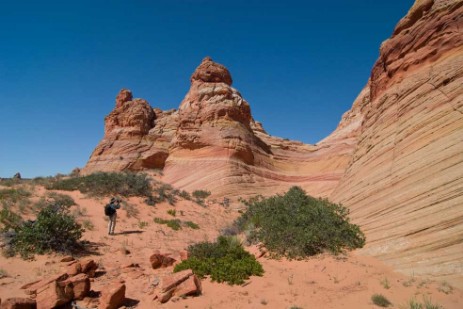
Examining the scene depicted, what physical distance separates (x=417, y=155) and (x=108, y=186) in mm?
15892

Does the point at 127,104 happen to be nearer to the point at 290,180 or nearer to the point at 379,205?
the point at 290,180

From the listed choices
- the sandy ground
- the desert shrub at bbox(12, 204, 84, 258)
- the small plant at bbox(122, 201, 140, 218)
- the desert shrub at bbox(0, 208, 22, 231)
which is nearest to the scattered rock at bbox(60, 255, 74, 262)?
the sandy ground

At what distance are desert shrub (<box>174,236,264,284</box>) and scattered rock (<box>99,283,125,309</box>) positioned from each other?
190cm

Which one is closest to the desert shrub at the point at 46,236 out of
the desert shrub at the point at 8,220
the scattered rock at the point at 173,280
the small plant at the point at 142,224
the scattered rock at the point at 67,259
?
the scattered rock at the point at 67,259

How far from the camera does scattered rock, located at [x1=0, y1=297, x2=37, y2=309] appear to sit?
487 centimetres

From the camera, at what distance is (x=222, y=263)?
293 inches

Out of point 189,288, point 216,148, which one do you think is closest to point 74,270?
point 189,288

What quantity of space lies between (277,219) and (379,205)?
3.22 meters

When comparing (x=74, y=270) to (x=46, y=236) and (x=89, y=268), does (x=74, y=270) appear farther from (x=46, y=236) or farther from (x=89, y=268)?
(x=46, y=236)

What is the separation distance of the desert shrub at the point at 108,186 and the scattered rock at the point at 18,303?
12385 mm

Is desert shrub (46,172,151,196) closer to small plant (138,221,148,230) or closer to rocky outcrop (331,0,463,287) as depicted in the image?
small plant (138,221,148,230)

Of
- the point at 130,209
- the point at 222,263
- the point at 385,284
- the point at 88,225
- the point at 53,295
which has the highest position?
the point at 130,209

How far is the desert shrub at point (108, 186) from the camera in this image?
1751cm

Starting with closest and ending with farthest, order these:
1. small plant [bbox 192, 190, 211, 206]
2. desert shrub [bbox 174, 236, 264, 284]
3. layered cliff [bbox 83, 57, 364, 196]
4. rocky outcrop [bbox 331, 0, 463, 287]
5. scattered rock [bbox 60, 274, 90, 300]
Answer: scattered rock [bbox 60, 274, 90, 300] → rocky outcrop [bbox 331, 0, 463, 287] → desert shrub [bbox 174, 236, 264, 284] → small plant [bbox 192, 190, 211, 206] → layered cliff [bbox 83, 57, 364, 196]
